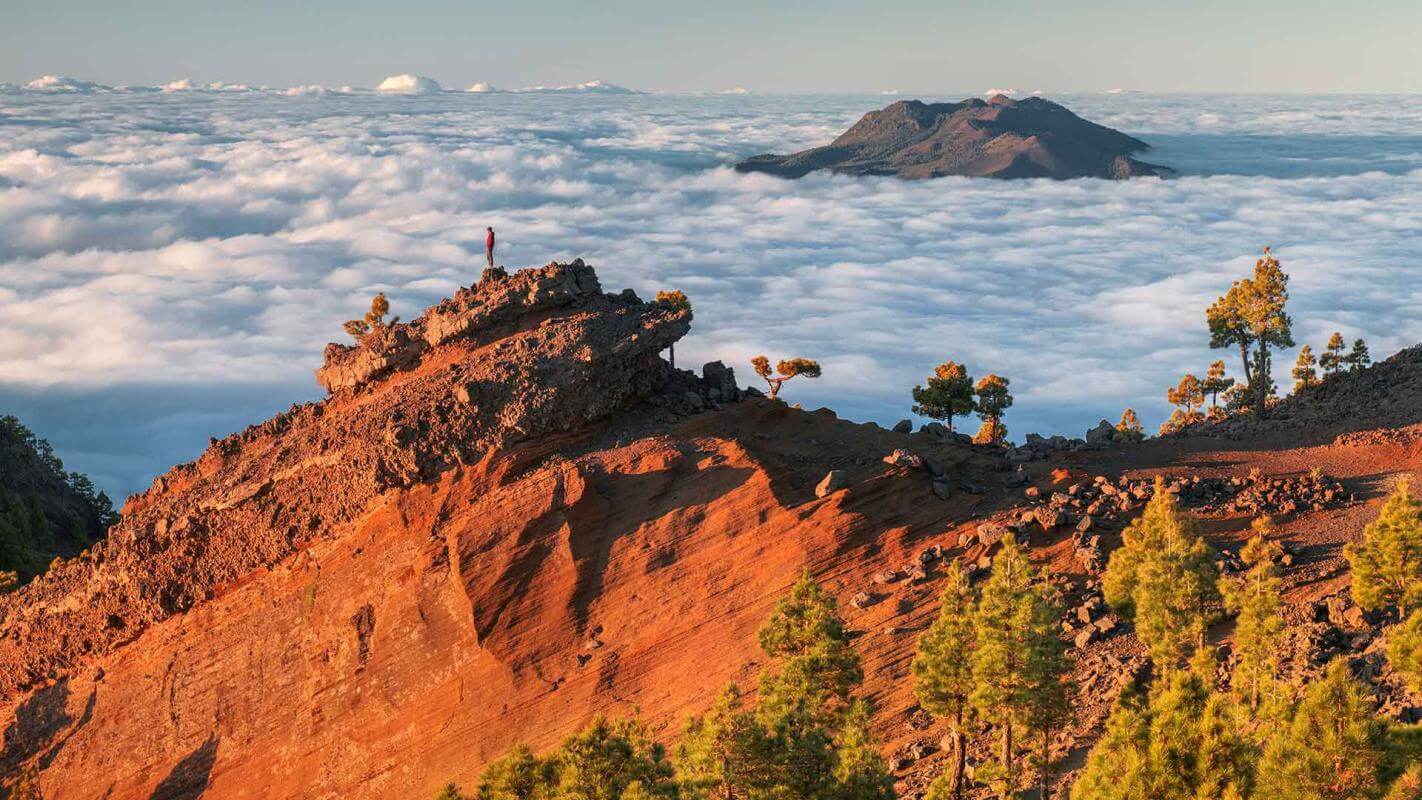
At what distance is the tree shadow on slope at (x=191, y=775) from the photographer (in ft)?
125

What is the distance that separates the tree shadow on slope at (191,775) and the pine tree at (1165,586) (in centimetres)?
2493

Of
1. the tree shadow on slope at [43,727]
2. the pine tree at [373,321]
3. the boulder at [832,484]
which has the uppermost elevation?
the pine tree at [373,321]

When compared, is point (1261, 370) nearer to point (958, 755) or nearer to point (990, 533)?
point (990, 533)

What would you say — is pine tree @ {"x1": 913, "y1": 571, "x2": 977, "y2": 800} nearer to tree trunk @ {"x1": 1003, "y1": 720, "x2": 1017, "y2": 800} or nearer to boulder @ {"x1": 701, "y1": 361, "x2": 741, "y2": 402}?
tree trunk @ {"x1": 1003, "y1": 720, "x2": 1017, "y2": 800}

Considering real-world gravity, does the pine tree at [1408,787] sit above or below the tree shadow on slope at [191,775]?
above

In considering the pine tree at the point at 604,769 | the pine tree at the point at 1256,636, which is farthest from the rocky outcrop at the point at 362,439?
the pine tree at the point at 1256,636

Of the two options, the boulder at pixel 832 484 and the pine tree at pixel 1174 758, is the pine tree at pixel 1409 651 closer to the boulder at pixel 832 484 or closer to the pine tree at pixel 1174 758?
the pine tree at pixel 1174 758

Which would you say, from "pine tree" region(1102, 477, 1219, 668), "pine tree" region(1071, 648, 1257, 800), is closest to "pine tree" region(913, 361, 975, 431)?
"pine tree" region(1102, 477, 1219, 668)

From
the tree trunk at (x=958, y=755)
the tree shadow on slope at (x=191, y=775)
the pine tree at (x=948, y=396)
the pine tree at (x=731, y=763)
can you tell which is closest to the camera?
the pine tree at (x=731, y=763)

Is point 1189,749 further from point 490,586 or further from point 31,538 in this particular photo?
point 31,538

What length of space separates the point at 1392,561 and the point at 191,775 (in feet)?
105

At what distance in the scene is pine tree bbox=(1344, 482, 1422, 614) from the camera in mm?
30969

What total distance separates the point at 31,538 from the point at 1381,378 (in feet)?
239

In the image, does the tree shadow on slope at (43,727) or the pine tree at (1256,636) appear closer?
the pine tree at (1256,636)
